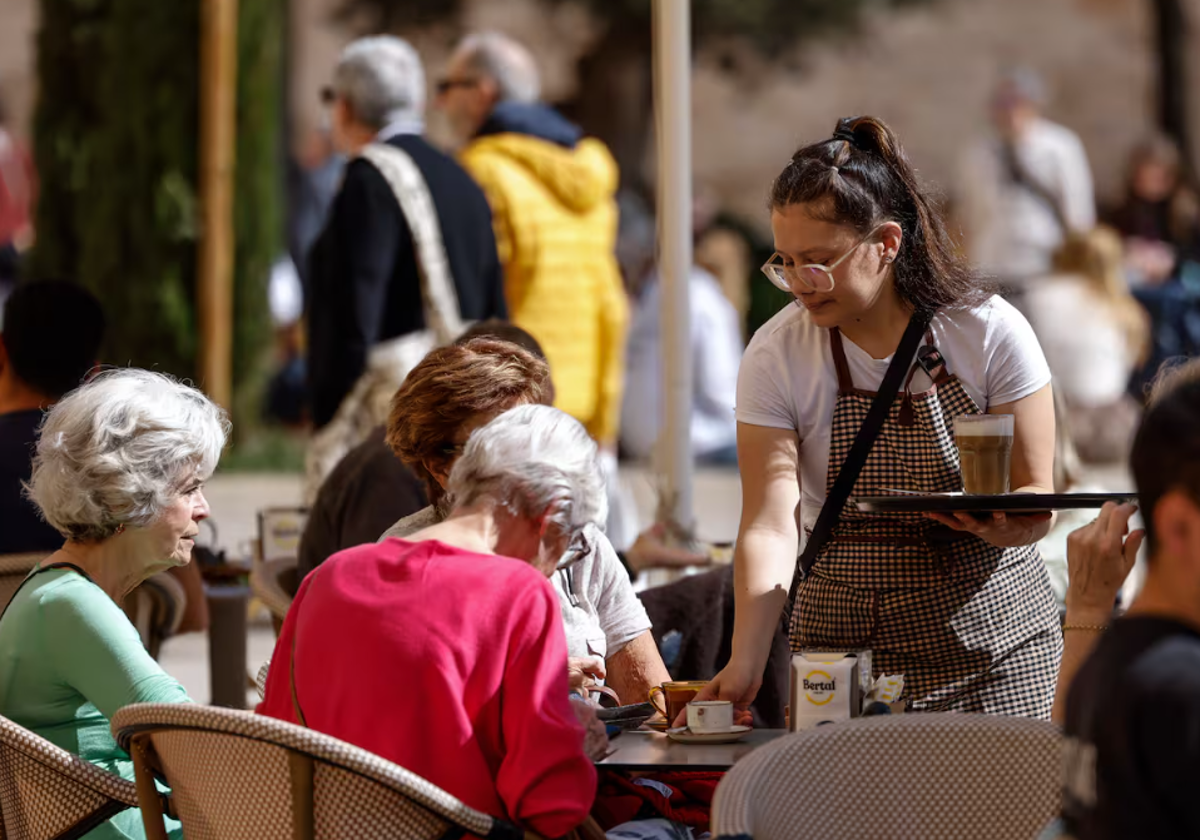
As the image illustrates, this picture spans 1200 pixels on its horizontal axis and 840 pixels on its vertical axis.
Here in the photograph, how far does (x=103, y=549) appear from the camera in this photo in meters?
3.23

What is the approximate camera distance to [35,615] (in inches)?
122

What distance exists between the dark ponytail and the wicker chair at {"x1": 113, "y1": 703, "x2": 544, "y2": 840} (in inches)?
48.4

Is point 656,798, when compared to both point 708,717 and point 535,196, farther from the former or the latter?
point 535,196

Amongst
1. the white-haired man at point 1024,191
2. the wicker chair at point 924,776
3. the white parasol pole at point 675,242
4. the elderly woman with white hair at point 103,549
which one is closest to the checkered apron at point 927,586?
the wicker chair at point 924,776

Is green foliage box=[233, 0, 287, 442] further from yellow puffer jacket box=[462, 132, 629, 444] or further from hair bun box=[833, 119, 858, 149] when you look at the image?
hair bun box=[833, 119, 858, 149]

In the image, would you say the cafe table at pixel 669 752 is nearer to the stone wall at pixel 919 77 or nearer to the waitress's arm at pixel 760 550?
the waitress's arm at pixel 760 550

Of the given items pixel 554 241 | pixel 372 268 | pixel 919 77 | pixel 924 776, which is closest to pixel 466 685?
pixel 924 776

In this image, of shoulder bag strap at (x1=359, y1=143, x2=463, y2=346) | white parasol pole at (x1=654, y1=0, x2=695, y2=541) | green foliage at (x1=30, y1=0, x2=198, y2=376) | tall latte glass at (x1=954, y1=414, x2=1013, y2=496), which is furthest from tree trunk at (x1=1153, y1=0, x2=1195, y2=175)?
→ tall latte glass at (x1=954, y1=414, x2=1013, y2=496)

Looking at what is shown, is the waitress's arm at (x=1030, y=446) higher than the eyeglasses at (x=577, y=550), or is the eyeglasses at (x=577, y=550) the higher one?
the waitress's arm at (x=1030, y=446)

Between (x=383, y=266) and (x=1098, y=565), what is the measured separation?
11.6ft

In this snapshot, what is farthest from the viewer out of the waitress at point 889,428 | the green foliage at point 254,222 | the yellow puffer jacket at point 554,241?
the green foliage at point 254,222

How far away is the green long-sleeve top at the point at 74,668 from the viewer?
3.06 metres

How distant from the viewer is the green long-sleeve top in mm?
3064

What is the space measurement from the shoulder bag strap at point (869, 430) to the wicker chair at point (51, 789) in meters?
1.26
